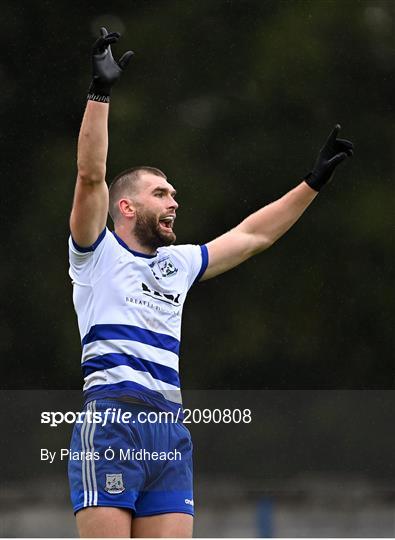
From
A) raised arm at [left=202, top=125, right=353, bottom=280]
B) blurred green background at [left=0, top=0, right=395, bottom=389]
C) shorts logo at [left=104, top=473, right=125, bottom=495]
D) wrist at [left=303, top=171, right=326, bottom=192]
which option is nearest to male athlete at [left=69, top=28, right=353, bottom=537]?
shorts logo at [left=104, top=473, right=125, bottom=495]

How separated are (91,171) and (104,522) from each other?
113 centimetres

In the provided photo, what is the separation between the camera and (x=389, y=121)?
8266mm

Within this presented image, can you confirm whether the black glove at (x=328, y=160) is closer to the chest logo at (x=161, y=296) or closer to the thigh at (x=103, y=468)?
the chest logo at (x=161, y=296)

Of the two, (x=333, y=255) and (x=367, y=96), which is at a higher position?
(x=367, y=96)

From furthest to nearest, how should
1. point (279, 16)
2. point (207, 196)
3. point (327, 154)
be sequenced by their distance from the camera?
point (279, 16)
point (207, 196)
point (327, 154)

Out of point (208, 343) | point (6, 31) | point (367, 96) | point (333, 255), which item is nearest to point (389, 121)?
point (367, 96)

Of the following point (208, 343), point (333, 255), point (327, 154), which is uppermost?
point (333, 255)

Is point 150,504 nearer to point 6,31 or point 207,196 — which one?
point 207,196

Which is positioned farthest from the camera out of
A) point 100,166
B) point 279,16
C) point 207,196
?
point 279,16

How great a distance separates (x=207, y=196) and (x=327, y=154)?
3098 millimetres

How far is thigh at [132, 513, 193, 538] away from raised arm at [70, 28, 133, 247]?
3.15 ft

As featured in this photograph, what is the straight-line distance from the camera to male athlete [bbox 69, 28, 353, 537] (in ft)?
12.6

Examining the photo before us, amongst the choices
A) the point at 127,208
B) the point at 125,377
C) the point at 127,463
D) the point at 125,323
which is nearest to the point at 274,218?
the point at 127,208

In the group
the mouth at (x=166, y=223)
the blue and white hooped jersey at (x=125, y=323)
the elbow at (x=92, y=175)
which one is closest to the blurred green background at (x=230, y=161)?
the mouth at (x=166, y=223)
